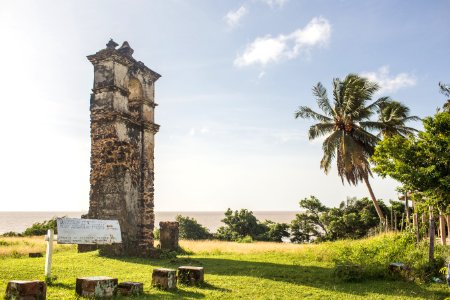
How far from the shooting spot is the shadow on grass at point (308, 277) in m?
7.59

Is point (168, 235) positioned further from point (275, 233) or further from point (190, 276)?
point (275, 233)

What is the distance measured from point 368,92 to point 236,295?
16.7m

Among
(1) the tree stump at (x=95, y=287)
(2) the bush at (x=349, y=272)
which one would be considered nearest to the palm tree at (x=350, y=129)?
(2) the bush at (x=349, y=272)

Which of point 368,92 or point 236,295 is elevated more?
point 368,92

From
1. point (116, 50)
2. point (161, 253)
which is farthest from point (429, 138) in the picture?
point (116, 50)

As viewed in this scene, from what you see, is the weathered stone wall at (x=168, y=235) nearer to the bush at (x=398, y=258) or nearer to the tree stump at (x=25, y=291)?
the bush at (x=398, y=258)

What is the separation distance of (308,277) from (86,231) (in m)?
5.02

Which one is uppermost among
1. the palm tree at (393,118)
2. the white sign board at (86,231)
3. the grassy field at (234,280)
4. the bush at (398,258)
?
the palm tree at (393,118)

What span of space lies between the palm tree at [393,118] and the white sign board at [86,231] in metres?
16.1

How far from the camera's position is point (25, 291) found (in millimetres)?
5441

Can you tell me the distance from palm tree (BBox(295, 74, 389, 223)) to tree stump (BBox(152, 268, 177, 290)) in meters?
14.8

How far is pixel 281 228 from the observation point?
2681 centimetres

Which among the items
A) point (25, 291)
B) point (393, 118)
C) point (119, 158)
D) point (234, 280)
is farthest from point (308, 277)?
point (393, 118)

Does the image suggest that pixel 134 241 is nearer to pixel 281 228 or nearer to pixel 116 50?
pixel 116 50
